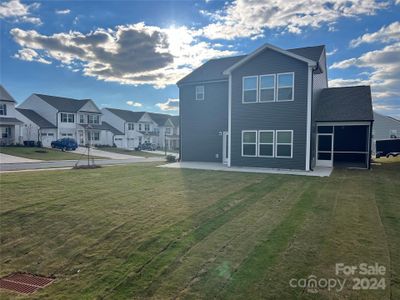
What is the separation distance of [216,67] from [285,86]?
7871 mm

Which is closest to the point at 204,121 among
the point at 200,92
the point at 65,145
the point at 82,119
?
the point at 200,92

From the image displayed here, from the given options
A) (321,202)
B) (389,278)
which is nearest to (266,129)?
(321,202)

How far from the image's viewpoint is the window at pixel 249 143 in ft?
60.3

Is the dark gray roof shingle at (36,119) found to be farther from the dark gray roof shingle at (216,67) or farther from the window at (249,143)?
the window at (249,143)

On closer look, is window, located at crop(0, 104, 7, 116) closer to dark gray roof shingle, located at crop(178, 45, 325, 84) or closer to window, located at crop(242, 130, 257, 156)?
dark gray roof shingle, located at crop(178, 45, 325, 84)

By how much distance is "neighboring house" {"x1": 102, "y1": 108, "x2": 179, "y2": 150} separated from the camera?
57.9 meters

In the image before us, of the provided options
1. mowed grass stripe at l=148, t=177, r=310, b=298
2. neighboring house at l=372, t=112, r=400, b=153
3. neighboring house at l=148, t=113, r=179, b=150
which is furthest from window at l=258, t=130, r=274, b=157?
neighboring house at l=148, t=113, r=179, b=150

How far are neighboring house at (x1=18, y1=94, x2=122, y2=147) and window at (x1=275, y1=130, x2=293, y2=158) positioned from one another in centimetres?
3379

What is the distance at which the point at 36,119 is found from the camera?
44.1 m

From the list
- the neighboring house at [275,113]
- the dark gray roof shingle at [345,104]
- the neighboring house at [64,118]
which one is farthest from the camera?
the neighboring house at [64,118]

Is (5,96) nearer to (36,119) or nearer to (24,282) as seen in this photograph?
(36,119)

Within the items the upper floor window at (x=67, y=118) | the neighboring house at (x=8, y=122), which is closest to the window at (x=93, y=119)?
the upper floor window at (x=67, y=118)

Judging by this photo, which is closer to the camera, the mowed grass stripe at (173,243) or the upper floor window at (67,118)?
the mowed grass stripe at (173,243)

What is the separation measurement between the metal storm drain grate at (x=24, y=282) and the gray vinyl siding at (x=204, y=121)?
1740cm
